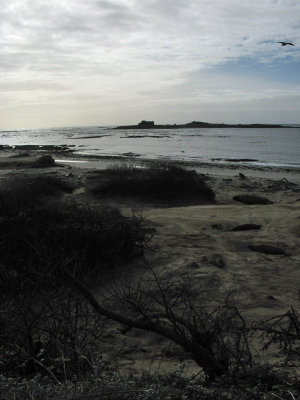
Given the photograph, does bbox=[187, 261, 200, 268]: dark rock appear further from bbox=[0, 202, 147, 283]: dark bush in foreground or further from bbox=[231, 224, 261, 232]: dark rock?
bbox=[231, 224, 261, 232]: dark rock

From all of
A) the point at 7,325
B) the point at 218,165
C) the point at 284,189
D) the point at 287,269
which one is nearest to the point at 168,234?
the point at 287,269

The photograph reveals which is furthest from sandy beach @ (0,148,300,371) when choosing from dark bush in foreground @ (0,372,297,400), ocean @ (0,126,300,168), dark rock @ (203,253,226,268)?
ocean @ (0,126,300,168)

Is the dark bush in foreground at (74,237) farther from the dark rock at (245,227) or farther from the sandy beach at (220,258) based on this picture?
the dark rock at (245,227)

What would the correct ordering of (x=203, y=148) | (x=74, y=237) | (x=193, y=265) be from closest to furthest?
(x=74, y=237), (x=193, y=265), (x=203, y=148)

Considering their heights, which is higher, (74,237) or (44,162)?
(44,162)

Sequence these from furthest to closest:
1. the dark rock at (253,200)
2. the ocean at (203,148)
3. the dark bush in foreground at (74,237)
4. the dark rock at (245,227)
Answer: the ocean at (203,148) → the dark rock at (253,200) → the dark rock at (245,227) → the dark bush in foreground at (74,237)

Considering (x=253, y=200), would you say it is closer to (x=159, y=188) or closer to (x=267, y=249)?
(x=159, y=188)

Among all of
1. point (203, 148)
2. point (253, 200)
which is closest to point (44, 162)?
point (253, 200)

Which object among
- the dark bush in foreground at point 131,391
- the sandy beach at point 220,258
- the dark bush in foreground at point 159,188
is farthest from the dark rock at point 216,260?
the dark bush in foreground at point 159,188

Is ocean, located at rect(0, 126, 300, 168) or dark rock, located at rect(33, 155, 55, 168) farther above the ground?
ocean, located at rect(0, 126, 300, 168)

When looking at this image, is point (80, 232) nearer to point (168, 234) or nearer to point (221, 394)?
point (168, 234)

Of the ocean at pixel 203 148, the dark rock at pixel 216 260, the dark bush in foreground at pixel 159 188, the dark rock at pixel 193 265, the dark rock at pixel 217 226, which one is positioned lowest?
the dark rock at pixel 193 265

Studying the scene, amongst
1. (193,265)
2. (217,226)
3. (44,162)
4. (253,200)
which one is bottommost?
(193,265)

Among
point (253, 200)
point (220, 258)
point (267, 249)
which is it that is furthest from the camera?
point (253, 200)
